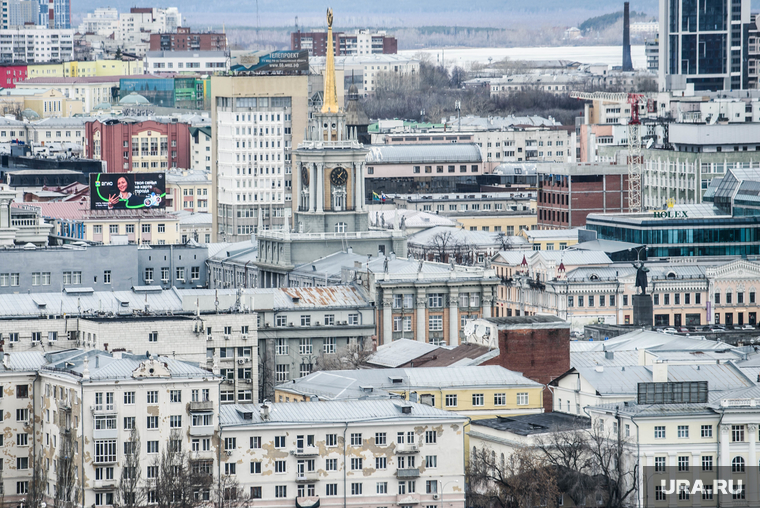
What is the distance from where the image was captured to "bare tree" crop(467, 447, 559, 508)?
4414 inches

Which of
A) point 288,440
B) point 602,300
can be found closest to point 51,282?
point 602,300

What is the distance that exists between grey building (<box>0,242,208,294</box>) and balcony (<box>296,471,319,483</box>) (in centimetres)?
5712

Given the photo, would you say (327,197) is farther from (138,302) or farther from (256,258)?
(138,302)

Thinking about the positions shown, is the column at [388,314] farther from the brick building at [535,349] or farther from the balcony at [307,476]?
the balcony at [307,476]

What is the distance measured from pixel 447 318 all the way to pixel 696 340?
27418 millimetres

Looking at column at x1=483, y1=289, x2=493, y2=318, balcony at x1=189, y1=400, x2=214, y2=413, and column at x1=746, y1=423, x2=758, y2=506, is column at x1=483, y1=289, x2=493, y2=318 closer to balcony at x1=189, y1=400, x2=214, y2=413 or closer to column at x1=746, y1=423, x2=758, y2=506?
column at x1=746, y1=423, x2=758, y2=506

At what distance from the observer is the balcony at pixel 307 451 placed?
375 feet

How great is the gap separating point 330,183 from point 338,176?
853mm

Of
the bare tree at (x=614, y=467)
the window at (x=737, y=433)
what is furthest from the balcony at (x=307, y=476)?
the window at (x=737, y=433)

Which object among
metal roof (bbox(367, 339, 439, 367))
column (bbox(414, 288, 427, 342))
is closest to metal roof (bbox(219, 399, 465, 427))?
metal roof (bbox(367, 339, 439, 367))

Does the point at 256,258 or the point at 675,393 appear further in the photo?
the point at 256,258

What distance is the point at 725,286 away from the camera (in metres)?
193

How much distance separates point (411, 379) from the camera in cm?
13138

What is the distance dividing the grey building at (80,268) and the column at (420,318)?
2216cm
